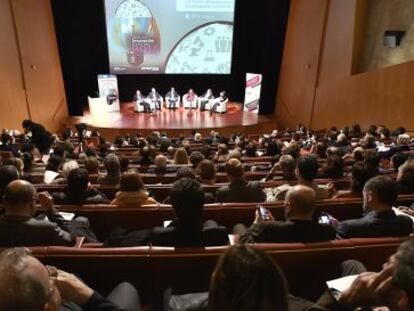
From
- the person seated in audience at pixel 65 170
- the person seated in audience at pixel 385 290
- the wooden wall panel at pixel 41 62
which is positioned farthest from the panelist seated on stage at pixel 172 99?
the person seated in audience at pixel 385 290

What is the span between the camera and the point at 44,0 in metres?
11.6

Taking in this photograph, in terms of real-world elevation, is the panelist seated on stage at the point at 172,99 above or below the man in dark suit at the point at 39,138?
below

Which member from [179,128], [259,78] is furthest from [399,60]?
[179,128]

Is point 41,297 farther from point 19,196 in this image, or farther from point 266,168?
point 266,168

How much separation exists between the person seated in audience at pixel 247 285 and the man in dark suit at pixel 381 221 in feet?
5.27

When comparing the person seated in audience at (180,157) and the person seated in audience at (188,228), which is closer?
the person seated in audience at (188,228)

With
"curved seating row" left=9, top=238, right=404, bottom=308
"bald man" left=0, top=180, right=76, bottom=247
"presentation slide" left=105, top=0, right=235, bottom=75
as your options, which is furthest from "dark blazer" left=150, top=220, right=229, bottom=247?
"presentation slide" left=105, top=0, right=235, bottom=75

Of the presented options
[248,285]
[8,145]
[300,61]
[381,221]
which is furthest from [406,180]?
[300,61]

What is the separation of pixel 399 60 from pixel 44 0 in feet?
31.6

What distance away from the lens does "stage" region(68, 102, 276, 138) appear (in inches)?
475

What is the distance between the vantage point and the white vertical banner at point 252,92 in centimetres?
1374

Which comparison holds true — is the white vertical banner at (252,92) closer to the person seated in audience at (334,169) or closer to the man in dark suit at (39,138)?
the man in dark suit at (39,138)

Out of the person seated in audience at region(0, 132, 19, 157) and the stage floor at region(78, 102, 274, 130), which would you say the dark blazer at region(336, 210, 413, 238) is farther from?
the stage floor at region(78, 102, 274, 130)

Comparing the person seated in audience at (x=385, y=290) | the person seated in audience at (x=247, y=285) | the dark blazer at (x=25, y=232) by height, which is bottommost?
the dark blazer at (x=25, y=232)
